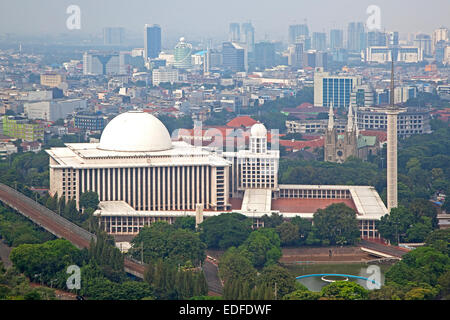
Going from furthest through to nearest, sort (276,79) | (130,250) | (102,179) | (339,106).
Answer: (276,79)
(339,106)
(102,179)
(130,250)

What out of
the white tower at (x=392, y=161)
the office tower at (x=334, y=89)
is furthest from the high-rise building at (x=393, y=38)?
the white tower at (x=392, y=161)

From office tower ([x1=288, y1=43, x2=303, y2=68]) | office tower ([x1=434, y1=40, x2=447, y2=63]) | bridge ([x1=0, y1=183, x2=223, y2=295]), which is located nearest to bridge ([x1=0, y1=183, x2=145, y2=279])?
bridge ([x1=0, y1=183, x2=223, y2=295])

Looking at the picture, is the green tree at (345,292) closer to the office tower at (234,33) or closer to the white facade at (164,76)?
the white facade at (164,76)

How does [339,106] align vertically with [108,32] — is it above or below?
below

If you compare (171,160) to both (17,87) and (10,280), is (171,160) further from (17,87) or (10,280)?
(17,87)
